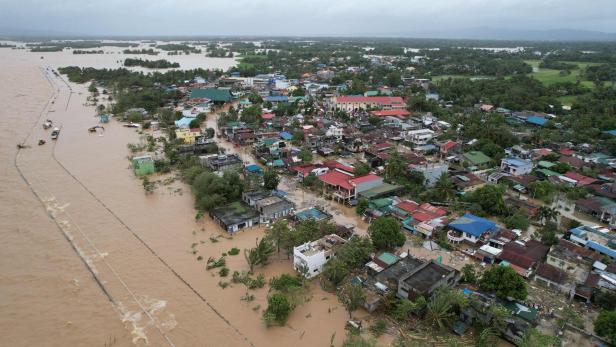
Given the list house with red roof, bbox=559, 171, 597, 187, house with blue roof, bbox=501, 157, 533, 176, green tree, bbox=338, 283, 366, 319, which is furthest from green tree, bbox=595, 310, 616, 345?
house with blue roof, bbox=501, 157, 533, 176

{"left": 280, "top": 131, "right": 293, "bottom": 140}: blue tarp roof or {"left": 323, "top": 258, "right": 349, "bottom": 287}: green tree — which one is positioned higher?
{"left": 280, "top": 131, "right": 293, "bottom": 140}: blue tarp roof

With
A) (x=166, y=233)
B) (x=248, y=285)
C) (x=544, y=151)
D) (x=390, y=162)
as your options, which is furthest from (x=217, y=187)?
(x=544, y=151)

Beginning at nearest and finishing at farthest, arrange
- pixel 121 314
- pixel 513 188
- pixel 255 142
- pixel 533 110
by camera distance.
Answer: pixel 121 314 < pixel 513 188 < pixel 255 142 < pixel 533 110

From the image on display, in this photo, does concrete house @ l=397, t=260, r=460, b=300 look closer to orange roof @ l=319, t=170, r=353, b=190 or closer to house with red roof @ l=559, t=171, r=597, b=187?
orange roof @ l=319, t=170, r=353, b=190

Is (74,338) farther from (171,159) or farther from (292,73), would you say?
(292,73)

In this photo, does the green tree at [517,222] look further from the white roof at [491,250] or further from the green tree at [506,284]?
the green tree at [506,284]

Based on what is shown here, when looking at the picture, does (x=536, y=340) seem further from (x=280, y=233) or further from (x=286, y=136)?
(x=286, y=136)

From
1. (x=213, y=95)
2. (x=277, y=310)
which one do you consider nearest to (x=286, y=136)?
(x=213, y=95)
